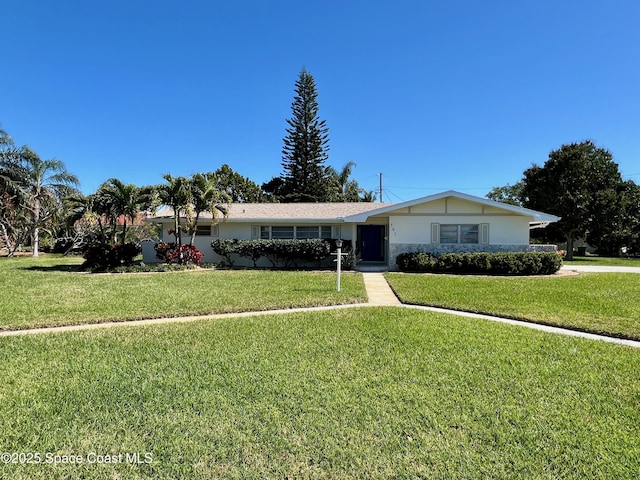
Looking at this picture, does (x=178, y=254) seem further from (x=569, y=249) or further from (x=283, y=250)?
(x=569, y=249)

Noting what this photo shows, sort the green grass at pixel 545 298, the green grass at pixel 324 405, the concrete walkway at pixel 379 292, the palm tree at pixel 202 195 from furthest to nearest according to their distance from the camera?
the palm tree at pixel 202 195 < the concrete walkway at pixel 379 292 < the green grass at pixel 545 298 < the green grass at pixel 324 405

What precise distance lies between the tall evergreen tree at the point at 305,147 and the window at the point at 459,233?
22.5m

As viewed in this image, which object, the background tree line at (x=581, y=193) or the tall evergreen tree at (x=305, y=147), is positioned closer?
the background tree line at (x=581, y=193)

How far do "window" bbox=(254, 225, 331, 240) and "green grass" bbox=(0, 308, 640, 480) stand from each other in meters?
12.5

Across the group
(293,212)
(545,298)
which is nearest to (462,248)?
(545,298)

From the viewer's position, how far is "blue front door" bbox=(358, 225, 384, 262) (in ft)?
62.3

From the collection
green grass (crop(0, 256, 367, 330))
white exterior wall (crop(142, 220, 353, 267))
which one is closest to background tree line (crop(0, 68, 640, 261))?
white exterior wall (crop(142, 220, 353, 267))

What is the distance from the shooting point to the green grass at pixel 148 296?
269 inches

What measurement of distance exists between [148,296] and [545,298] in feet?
33.5

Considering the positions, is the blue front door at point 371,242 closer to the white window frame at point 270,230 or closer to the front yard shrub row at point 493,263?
the white window frame at point 270,230

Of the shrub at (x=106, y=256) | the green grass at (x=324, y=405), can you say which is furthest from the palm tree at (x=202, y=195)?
the green grass at (x=324, y=405)

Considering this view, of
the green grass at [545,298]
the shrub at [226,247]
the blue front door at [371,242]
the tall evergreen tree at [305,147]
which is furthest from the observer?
the tall evergreen tree at [305,147]

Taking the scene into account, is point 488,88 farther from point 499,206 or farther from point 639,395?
point 639,395

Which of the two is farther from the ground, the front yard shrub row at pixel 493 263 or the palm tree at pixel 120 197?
the palm tree at pixel 120 197
